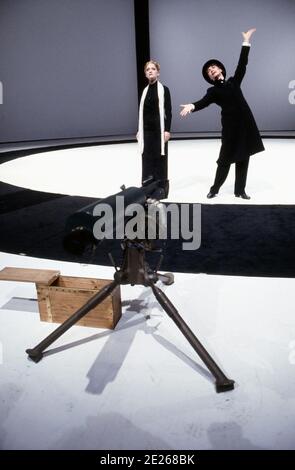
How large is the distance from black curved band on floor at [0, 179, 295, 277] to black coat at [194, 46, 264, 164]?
53 centimetres

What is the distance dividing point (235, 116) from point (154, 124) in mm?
738

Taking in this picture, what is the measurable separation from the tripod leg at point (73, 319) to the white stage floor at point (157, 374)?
0.05 m

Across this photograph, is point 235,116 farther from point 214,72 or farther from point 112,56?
point 112,56

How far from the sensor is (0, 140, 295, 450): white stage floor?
118cm

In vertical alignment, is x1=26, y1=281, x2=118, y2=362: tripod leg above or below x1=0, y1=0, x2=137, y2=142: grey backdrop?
below

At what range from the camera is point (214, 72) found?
3.31 m

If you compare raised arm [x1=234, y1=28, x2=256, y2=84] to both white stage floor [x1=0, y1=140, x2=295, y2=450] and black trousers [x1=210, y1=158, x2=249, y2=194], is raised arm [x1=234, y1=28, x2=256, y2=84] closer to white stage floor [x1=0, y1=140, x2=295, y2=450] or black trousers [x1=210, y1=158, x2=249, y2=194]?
black trousers [x1=210, y1=158, x2=249, y2=194]

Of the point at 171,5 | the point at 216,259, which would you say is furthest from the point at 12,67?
the point at 216,259

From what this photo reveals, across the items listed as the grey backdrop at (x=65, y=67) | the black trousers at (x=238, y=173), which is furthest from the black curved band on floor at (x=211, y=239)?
the grey backdrop at (x=65, y=67)

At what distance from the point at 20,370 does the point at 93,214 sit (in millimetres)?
819

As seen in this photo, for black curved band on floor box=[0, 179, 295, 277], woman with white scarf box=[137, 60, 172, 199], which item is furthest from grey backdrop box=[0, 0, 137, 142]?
woman with white scarf box=[137, 60, 172, 199]

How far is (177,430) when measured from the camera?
1188 mm

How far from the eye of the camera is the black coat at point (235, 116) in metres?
3.40
